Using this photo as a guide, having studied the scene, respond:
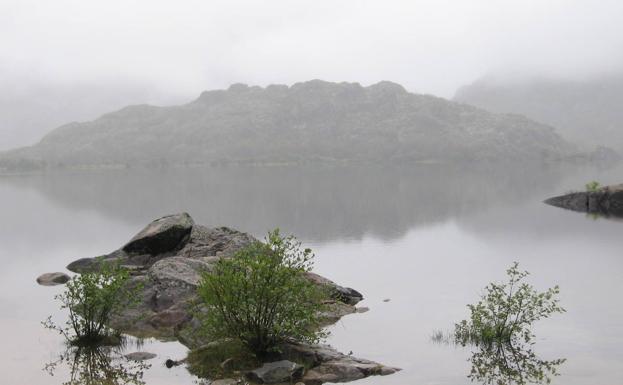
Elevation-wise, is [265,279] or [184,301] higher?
[265,279]

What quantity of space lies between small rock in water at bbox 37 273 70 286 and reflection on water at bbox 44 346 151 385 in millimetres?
12707

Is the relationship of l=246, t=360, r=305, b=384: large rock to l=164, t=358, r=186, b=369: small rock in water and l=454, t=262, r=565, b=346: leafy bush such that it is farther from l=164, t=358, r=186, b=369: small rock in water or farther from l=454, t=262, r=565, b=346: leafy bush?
l=454, t=262, r=565, b=346: leafy bush

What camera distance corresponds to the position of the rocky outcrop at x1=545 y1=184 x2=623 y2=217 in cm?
6284

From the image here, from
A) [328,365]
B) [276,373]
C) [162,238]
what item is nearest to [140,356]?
[276,373]

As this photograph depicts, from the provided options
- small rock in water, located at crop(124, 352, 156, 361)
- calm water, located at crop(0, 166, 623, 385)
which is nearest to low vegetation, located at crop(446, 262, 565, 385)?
calm water, located at crop(0, 166, 623, 385)

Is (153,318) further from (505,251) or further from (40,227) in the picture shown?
(40,227)

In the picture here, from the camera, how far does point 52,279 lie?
103 ft

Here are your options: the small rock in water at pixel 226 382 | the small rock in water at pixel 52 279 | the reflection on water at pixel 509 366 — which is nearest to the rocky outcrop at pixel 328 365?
the small rock in water at pixel 226 382

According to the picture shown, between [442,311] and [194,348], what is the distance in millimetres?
9880

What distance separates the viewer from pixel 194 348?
1877 cm

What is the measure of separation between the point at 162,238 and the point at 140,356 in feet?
47.6

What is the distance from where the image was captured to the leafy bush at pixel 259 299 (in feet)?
53.8

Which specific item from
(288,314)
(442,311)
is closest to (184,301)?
(288,314)

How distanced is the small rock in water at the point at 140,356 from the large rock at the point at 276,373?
3.85 m
